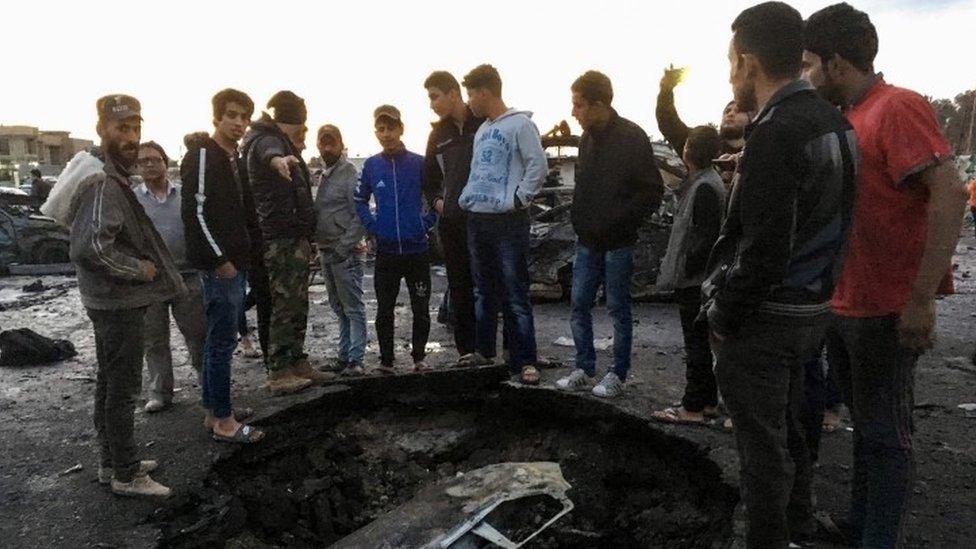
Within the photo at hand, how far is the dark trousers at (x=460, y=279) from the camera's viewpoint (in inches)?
183

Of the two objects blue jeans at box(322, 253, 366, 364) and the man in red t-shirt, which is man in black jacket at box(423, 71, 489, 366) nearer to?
blue jeans at box(322, 253, 366, 364)

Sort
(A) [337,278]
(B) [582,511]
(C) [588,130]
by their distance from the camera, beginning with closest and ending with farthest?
(B) [582,511]
(C) [588,130]
(A) [337,278]

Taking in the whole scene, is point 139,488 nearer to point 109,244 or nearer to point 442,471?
point 109,244

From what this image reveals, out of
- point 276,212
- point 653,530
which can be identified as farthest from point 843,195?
point 276,212

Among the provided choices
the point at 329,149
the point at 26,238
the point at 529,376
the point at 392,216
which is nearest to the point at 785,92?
the point at 529,376

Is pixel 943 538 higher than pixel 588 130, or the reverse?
pixel 588 130

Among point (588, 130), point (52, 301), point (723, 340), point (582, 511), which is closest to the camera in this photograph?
point (723, 340)

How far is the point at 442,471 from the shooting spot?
12.0 ft

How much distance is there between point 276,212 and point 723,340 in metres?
3.10

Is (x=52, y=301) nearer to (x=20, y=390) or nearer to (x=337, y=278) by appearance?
(x=20, y=390)

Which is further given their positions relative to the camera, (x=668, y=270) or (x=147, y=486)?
(x=668, y=270)

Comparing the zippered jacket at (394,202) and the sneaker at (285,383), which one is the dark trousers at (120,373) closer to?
the sneaker at (285,383)

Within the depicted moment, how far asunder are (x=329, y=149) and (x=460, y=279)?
4.91 ft

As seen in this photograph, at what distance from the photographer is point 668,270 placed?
136 inches
